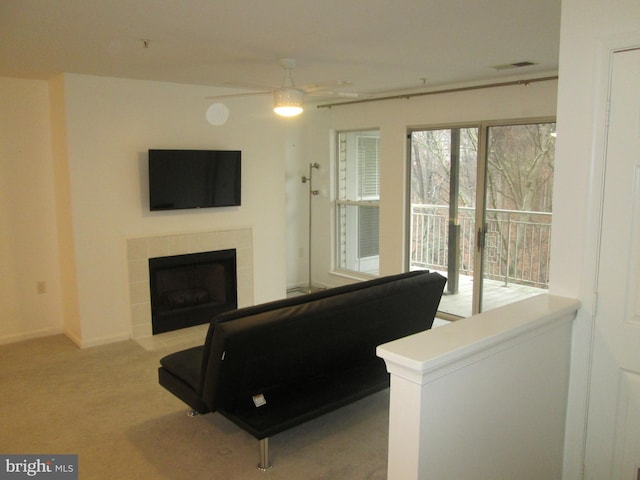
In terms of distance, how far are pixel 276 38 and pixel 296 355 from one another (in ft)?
6.11

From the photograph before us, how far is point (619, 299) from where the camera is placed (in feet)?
6.72

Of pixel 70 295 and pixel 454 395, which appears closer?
pixel 454 395

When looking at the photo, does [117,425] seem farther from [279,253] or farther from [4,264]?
[279,253]

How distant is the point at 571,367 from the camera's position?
222 centimetres

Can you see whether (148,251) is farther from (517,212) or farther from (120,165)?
(517,212)

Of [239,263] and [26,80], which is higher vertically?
[26,80]

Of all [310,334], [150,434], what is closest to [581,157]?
[310,334]

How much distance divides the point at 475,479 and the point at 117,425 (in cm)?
237

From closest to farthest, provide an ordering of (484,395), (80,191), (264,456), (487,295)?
(484,395) → (264,456) → (80,191) → (487,295)

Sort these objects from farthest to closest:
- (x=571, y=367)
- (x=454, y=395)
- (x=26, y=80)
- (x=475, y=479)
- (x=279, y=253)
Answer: (x=279, y=253) → (x=26, y=80) → (x=571, y=367) → (x=475, y=479) → (x=454, y=395)

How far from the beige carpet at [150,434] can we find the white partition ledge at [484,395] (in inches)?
38.3

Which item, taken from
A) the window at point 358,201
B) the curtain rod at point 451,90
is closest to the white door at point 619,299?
the curtain rod at point 451,90

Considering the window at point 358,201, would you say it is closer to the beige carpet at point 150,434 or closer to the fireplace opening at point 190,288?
the fireplace opening at point 190,288

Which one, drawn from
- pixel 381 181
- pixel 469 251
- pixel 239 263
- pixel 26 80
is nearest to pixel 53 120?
pixel 26 80
